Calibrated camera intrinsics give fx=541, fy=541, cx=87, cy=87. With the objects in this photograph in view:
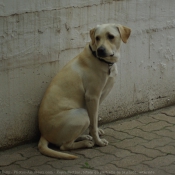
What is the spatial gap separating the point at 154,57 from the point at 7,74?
2.17 metres

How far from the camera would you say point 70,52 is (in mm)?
6246

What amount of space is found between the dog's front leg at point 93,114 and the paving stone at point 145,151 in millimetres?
339

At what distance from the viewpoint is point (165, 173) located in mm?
5320

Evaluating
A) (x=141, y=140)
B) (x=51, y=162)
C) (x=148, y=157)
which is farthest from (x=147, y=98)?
(x=51, y=162)

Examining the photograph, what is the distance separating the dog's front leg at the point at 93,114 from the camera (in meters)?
5.88

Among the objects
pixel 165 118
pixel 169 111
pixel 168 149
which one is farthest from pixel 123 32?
pixel 169 111

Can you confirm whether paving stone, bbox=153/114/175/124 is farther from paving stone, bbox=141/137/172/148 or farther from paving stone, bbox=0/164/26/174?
paving stone, bbox=0/164/26/174

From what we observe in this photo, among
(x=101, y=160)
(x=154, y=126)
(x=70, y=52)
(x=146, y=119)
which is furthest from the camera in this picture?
(x=146, y=119)

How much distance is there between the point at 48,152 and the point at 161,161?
46.7 inches

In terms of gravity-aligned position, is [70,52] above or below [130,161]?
above

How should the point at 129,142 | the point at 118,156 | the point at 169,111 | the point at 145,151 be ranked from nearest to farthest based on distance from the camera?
the point at 118,156
the point at 145,151
the point at 129,142
the point at 169,111

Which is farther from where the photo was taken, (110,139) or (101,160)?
(110,139)

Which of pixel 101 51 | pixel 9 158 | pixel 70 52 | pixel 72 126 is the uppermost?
pixel 101 51

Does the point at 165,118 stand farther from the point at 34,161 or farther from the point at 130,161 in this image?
the point at 34,161
